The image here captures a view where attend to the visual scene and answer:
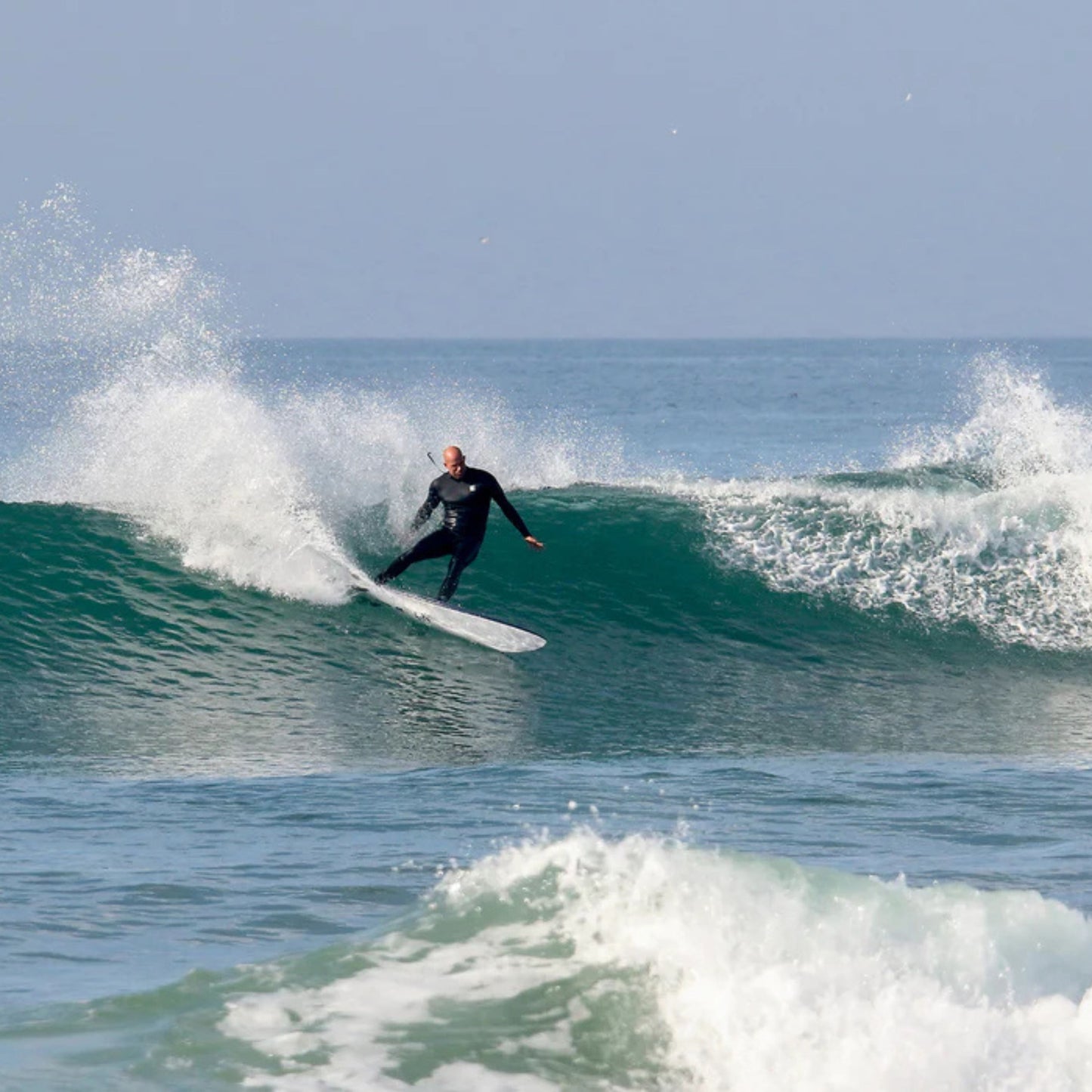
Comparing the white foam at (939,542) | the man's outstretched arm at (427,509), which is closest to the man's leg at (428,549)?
the man's outstretched arm at (427,509)

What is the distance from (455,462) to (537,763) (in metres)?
3.24

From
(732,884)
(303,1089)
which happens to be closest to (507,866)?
(732,884)

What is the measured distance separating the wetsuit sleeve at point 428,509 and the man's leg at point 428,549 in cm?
20

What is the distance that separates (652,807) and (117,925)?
320cm

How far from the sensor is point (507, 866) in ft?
21.2

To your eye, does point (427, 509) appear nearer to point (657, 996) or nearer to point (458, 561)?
point (458, 561)

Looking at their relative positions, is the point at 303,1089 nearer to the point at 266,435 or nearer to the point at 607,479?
the point at 266,435

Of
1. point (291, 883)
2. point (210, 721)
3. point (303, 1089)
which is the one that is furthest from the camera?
point (210, 721)

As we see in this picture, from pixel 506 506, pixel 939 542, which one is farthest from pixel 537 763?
pixel 939 542

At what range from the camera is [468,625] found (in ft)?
43.1

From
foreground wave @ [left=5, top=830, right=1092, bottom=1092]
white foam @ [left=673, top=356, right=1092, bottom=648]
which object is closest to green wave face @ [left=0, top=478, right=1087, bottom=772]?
white foam @ [left=673, top=356, right=1092, bottom=648]

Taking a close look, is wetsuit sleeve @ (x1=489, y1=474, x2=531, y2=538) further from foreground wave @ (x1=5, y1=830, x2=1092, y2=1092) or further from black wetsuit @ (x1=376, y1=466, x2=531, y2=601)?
foreground wave @ (x1=5, y1=830, x2=1092, y2=1092)

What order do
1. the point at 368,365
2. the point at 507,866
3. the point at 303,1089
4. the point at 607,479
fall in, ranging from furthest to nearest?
1. the point at 368,365
2. the point at 607,479
3. the point at 507,866
4. the point at 303,1089

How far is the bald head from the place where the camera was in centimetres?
1260
